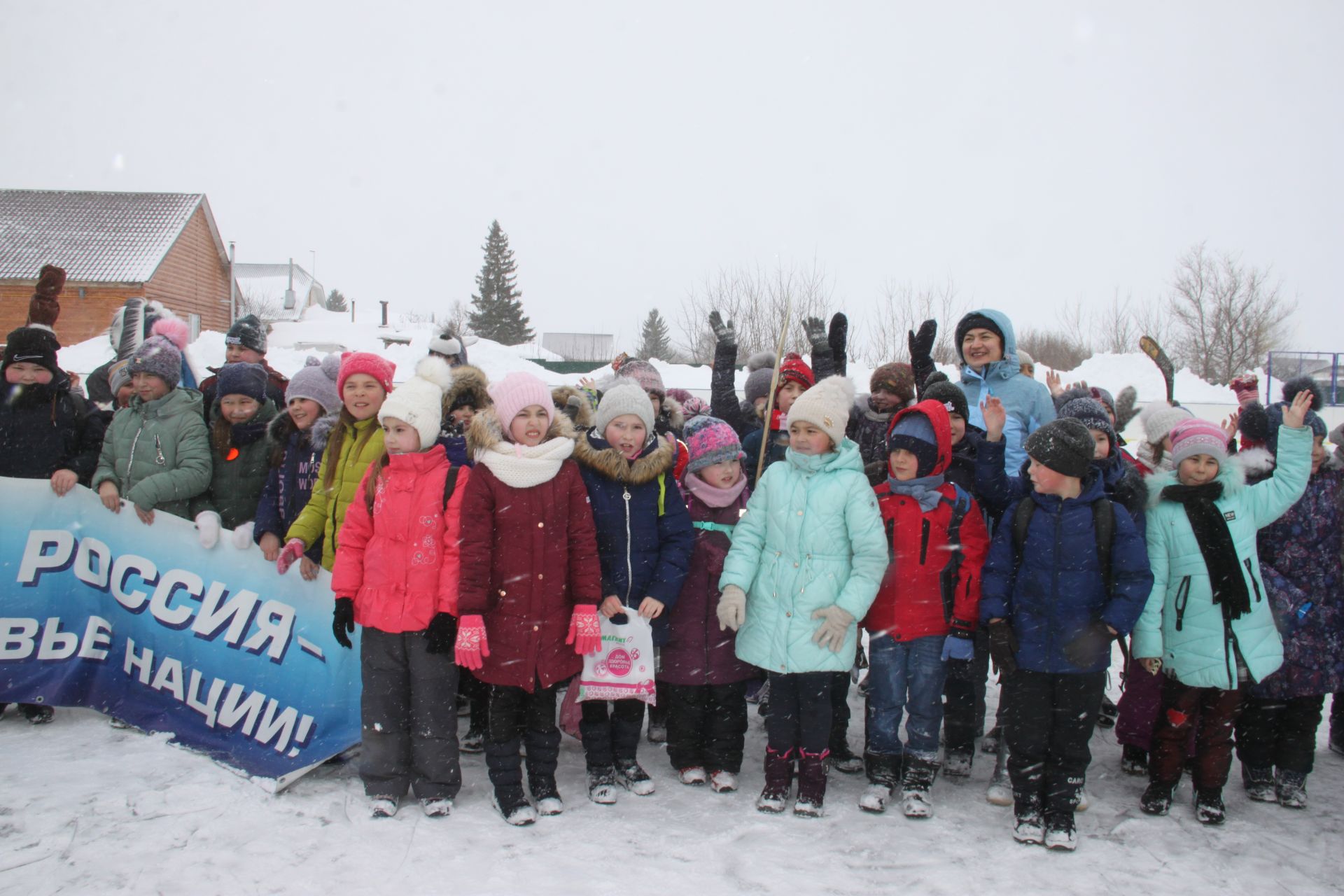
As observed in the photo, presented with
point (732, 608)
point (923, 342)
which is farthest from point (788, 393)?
point (732, 608)

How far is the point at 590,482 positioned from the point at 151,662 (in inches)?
93.4

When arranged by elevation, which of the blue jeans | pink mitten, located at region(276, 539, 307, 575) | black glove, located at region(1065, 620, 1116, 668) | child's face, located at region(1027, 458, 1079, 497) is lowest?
the blue jeans

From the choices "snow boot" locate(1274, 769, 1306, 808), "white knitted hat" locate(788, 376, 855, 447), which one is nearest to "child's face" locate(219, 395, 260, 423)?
"white knitted hat" locate(788, 376, 855, 447)

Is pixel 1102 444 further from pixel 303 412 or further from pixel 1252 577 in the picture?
pixel 303 412

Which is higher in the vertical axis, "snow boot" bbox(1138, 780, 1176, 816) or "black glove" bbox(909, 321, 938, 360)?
"black glove" bbox(909, 321, 938, 360)

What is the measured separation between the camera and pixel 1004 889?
3.16 metres

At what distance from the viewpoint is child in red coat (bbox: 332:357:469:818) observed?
143 inches

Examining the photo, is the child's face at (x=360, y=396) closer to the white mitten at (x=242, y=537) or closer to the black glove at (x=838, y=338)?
the white mitten at (x=242, y=537)

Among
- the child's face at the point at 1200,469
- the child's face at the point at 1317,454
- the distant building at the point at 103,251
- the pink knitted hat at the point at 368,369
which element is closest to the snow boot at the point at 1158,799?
the child's face at the point at 1200,469

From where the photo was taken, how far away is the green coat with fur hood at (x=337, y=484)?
4051mm

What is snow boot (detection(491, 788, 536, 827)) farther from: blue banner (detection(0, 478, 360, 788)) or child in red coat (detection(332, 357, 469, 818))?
blue banner (detection(0, 478, 360, 788))

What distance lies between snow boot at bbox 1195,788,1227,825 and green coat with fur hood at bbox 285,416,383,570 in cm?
403

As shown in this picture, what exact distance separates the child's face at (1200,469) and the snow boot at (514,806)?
10.7ft

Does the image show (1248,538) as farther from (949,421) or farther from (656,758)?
(656,758)
